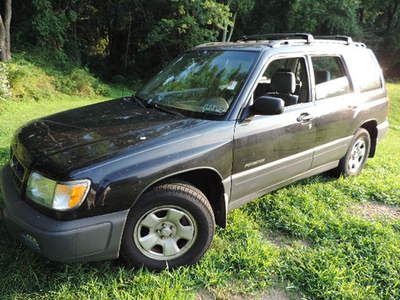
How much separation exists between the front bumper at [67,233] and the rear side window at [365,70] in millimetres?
3400

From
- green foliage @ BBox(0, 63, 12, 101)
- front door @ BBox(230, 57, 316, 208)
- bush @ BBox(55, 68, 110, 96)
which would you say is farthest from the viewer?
bush @ BBox(55, 68, 110, 96)

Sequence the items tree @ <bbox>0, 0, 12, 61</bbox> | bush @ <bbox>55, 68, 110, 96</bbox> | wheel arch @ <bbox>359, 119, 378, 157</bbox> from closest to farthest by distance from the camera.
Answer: wheel arch @ <bbox>359, 119, 378, 157</bbox>
tree @ <bbox>0, 0, 12, 61</bbox>
bush @ <bbox>55, 68, 110, 96</bbox>

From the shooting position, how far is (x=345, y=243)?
3389mm

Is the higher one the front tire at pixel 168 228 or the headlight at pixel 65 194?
the headlight at pixel 65 194

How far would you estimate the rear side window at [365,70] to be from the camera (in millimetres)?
4496

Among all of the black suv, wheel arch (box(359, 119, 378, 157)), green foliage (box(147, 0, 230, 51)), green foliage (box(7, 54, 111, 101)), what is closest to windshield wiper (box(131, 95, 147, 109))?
the black suv

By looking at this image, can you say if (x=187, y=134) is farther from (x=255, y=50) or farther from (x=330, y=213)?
(x=330, y=213)

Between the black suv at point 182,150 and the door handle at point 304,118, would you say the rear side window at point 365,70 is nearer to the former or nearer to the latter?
the black suv at point 182,150

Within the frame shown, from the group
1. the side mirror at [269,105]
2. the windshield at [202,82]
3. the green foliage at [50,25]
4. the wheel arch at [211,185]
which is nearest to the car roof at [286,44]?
the windshield at [202,82]

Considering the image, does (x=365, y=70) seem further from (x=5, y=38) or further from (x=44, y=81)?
(x=5, y=38)

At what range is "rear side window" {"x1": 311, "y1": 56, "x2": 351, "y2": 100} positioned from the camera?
13.1 feet

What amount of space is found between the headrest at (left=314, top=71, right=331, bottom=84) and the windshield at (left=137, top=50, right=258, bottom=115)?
0.93m

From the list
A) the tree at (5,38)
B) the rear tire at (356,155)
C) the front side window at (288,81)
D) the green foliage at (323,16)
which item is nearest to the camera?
the front side window at (288,81)

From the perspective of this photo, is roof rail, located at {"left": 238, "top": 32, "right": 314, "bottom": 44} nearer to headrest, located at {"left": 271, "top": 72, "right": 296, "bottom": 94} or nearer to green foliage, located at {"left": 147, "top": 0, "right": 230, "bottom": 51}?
headrest, located at {"left": 271, "top": 72, "right": 296, "bottom": 94}
